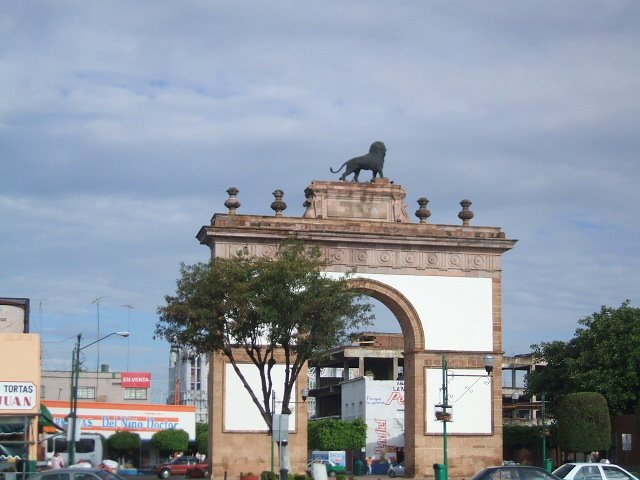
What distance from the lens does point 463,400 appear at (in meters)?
43.9

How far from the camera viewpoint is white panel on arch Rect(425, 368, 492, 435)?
43562mm

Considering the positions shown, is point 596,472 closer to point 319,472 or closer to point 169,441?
point 319,472

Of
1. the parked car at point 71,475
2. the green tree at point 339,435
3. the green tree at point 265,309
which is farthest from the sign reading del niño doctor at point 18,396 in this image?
the green tree at point 339,435

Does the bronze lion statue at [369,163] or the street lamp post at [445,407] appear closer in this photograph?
the street lamp post at [445,407]

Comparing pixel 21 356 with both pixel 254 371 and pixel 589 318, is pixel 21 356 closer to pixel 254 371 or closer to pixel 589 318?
pixel 254 371

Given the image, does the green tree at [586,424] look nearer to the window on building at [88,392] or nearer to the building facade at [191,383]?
the window on building at [88,392]

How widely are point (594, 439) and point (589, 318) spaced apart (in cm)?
972

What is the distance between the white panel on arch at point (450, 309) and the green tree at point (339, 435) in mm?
23415

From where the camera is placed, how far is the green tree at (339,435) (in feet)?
216

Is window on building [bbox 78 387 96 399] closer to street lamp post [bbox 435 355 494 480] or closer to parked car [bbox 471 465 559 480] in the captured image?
street lamp post [bbox 435 355 494 480]

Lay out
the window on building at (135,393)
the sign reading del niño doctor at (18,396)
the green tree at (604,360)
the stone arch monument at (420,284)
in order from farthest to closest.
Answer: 1. the window on building at (135,393)
2. the green tree at (604,360)
3. the stone arch monument at (420,284)
4. the sign reading del niño doctor at (18,396)

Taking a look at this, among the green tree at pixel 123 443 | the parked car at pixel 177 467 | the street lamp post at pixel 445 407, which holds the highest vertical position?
the street lamp post at pixel 445 407

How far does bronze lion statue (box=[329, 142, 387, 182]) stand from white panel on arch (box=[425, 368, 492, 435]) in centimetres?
799

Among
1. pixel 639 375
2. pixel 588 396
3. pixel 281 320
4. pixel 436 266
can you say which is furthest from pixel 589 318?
pixel 281 320
